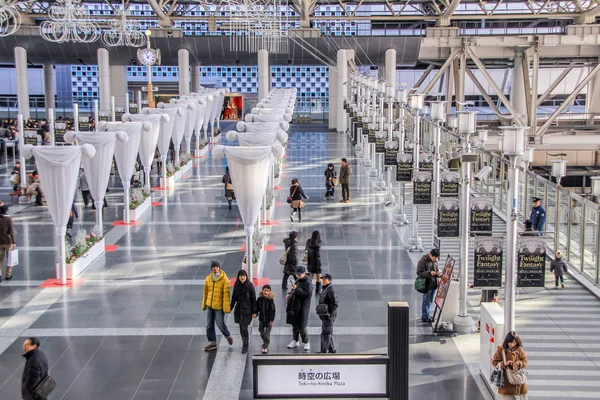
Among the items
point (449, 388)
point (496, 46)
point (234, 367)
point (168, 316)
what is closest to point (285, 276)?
point (168, 316)

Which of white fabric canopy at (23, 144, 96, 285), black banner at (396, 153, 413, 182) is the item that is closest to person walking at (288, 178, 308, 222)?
black banner at (396, 153, 413, 182)

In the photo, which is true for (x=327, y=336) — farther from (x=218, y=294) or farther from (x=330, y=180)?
(x=330, y=180)

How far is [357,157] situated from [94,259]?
20029mm

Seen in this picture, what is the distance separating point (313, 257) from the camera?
50.6ft

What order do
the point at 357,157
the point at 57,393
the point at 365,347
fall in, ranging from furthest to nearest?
the point at 357,157 < the point at 365,347 < the point at 57,393

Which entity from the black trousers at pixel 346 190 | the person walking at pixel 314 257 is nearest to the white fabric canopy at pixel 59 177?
the person walking at pixel 314 257

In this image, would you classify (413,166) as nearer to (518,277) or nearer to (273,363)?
(518,277)

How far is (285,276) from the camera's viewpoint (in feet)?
50.4

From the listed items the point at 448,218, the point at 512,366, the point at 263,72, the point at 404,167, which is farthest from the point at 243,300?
the point at 263,72

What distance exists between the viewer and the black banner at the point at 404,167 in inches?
819

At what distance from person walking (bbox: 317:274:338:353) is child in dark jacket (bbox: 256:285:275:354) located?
0.72m

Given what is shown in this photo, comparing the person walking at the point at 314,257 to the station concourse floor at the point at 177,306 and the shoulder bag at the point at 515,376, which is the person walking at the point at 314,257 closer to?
the station concourse floor at the point at 177,306

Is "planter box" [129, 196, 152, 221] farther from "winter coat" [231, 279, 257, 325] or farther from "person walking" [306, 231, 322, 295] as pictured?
"winter coat" [231, 279, 257, 325]

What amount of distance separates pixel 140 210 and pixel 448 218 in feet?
35.1
